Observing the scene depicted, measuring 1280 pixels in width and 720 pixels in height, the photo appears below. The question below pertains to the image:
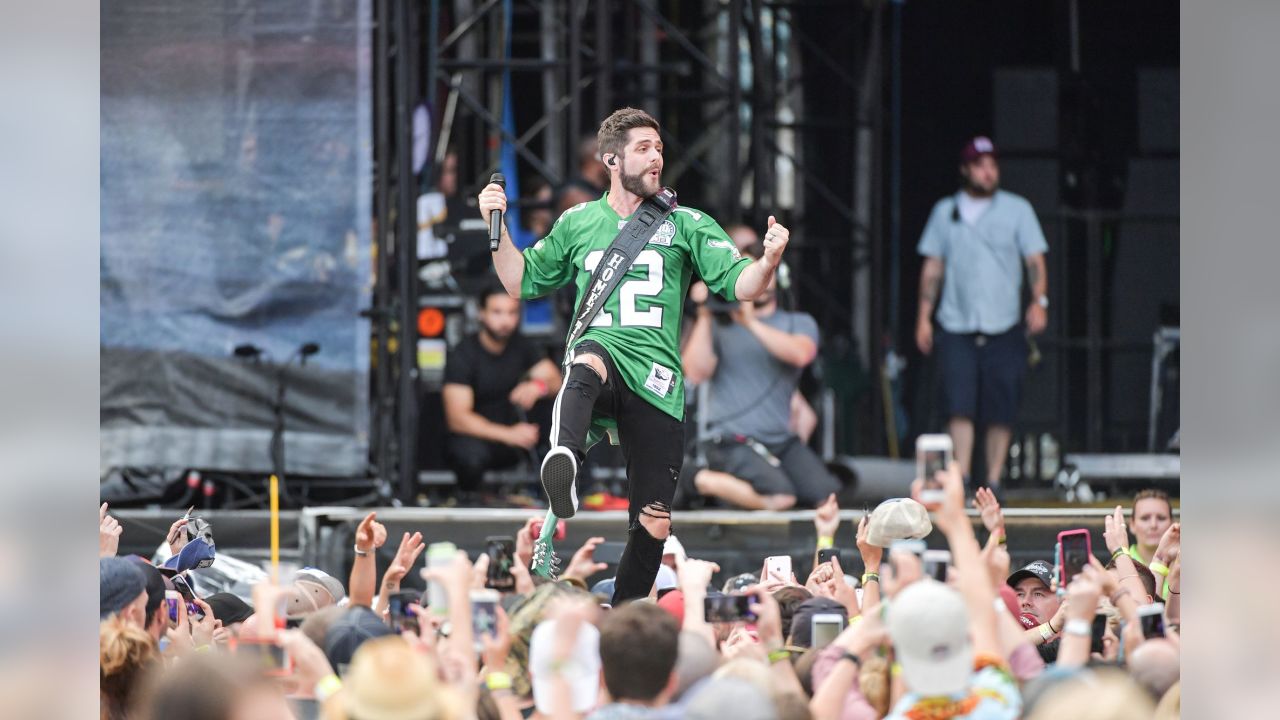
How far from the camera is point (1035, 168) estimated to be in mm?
11492

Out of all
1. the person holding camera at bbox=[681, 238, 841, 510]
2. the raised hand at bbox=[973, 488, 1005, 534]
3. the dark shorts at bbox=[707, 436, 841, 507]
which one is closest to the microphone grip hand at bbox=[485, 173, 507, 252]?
the raised hand at bbox=[973, 488, 1005, 534]

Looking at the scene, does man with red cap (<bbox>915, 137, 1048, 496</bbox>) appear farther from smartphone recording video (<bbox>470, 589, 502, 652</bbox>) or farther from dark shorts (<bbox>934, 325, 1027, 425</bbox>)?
smartphone recording video (<bbox>470, 589, 502, 652</bbox>)

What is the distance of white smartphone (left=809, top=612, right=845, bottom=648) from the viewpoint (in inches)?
179

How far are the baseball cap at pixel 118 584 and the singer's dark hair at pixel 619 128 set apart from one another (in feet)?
6.75

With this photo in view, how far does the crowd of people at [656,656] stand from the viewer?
3473mm

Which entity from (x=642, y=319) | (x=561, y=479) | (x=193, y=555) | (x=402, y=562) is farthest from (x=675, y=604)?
(x=193, y=555)

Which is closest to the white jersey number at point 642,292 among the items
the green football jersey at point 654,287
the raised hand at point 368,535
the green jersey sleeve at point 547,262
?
the green football jersey at point 654,287

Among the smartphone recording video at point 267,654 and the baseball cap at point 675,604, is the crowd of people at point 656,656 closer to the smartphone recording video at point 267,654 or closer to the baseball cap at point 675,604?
the smartphone recording video at point 267,654

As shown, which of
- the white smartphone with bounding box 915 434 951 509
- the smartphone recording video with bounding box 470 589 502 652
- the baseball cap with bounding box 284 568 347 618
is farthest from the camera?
the baseball cap with bounding box 284 568 347 618

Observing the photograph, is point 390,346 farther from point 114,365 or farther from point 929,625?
point 929,625

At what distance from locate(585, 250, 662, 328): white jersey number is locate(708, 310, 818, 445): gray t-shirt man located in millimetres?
3602

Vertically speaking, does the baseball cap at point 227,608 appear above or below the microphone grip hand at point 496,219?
below

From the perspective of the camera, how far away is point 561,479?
5.36 m

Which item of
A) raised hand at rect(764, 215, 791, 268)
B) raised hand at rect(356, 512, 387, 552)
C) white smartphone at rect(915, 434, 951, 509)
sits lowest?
raised hand at rect(356, 512, 387, 552)
